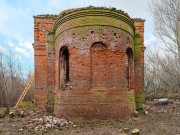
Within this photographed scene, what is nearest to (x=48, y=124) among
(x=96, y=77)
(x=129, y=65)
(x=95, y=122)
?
(x=95, y=122)

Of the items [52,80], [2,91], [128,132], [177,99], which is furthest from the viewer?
[2,91]

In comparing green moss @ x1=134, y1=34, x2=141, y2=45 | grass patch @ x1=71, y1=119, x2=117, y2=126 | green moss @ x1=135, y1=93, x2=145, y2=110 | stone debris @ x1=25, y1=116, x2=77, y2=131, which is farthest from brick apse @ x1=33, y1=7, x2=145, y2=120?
green moss @ x1=134, y1=34, x2=141, y2=45

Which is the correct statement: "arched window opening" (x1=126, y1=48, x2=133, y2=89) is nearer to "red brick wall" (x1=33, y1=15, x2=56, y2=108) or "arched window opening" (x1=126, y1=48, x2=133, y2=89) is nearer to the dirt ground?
the dirt ground

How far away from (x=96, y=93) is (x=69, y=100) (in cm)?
124

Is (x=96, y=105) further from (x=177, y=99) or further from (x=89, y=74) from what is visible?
(x=177, y=99)

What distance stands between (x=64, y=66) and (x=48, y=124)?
3.13 m

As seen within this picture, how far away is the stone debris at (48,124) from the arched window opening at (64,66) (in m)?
1.78

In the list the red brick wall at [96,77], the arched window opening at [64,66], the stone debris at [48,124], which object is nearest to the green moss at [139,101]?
the red brick wall at [96,77]

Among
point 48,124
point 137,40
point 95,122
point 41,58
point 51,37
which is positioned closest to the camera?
point 48,124

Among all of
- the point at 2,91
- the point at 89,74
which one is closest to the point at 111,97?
the point at 89,74

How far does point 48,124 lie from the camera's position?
9.80m

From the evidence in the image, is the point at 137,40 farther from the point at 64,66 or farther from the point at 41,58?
the point at 41,58

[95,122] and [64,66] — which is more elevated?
[64,66]

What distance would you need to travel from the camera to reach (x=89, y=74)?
35.0ft
